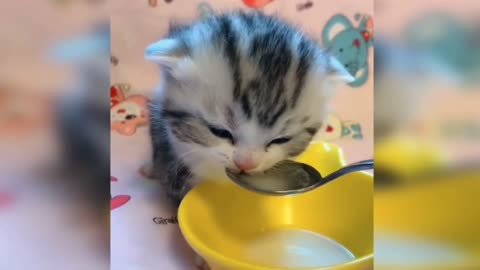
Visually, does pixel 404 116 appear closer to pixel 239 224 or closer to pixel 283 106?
pixel 283 106

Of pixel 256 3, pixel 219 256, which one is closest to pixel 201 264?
pixel 219 256

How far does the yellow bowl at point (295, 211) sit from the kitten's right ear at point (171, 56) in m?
0.13

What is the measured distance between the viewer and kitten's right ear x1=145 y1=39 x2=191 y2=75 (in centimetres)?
51

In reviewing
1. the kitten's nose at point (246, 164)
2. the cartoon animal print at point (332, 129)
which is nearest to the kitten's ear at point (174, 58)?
the kitten's nose at point (246, 164)

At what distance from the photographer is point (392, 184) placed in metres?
0.32

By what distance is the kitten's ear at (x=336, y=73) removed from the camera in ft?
1.86

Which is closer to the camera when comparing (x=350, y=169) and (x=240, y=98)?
(x=240, y=98)

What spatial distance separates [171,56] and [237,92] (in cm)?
8

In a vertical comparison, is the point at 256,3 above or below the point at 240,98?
above

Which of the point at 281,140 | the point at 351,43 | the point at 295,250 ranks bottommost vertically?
the point at 295,250

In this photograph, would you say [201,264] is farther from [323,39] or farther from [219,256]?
[323,39]

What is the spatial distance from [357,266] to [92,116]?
0.22 meters

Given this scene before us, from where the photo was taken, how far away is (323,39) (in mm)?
630

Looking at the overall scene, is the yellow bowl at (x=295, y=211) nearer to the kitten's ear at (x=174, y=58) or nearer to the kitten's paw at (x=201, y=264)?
the kitten's paw at (x=201, y=264)
